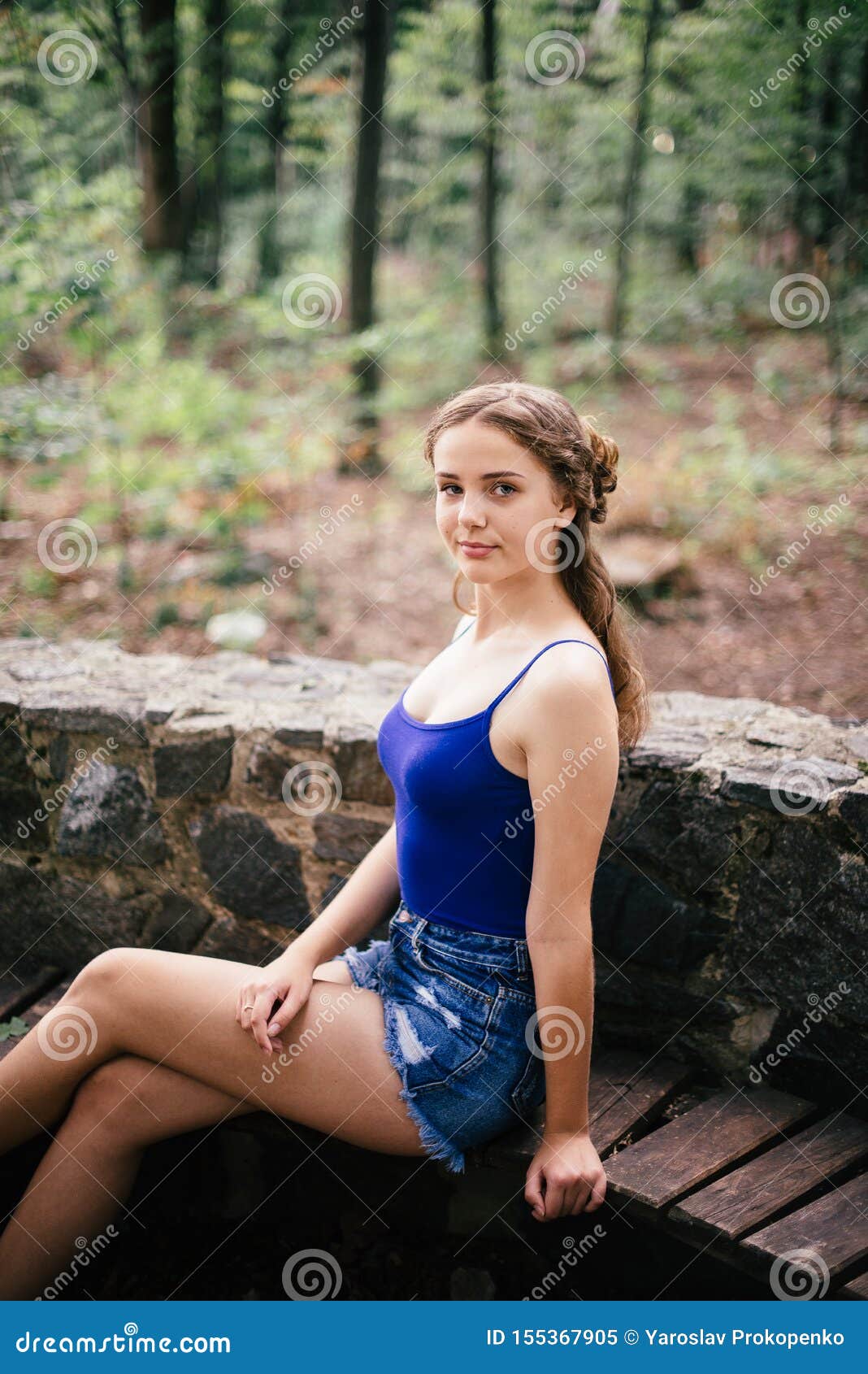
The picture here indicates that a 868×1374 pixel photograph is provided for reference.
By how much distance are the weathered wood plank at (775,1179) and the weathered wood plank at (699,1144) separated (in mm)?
26

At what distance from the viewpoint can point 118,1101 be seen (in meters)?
1.59

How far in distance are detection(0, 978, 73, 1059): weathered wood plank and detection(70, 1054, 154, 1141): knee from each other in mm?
486

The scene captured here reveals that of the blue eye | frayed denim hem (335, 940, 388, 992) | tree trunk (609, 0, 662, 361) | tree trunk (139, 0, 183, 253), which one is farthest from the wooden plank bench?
tree trunk (139, 0, 183, 253)

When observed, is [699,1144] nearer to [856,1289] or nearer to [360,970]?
[856,1289]

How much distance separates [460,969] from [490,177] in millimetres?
8486

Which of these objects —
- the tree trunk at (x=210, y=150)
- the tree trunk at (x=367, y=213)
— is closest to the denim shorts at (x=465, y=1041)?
the tree trunk at (x=367, y=213)

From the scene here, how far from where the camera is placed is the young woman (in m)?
1.41

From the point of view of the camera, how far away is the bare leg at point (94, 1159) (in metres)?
1.54

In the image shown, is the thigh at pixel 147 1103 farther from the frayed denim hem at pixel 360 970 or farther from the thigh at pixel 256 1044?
the frayed denim hem at pixel 360 970

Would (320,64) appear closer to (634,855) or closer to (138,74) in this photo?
(138,74)

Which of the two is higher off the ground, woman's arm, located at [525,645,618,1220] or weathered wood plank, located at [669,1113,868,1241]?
woman's arm, located at [525,645,618,1220]

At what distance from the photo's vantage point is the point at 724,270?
9.67 meters

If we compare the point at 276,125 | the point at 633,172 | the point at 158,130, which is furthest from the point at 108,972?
the point at 276,125

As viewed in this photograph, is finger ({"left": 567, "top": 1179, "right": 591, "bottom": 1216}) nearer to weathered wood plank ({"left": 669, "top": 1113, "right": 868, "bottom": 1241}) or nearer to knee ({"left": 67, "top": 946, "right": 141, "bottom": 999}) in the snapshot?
weathered wood plank ({"left": 669, "top": 1113, "right": 868, "bottom": 1241})
